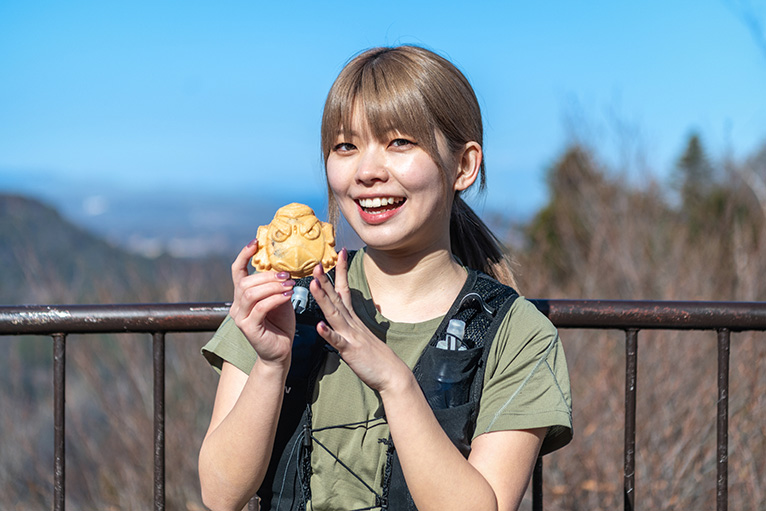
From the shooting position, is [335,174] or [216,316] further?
[216,316]

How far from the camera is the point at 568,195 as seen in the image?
8359 mm

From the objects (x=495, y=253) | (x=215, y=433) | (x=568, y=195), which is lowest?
(x=215, y=433)

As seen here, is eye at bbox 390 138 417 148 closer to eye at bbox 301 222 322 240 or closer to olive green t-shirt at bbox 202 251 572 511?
eye at bbox 301 222 322 240

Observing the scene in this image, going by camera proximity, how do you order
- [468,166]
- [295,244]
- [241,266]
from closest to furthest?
1. [241,266]
2. [295,244]
3. [468,166]

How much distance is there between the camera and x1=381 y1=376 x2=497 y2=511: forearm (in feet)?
4.82

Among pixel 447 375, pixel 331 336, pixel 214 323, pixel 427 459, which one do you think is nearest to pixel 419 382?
pixel 447 375

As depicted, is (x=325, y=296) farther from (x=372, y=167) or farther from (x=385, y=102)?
(x=385, y=102)

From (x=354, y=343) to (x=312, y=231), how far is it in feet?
1.12

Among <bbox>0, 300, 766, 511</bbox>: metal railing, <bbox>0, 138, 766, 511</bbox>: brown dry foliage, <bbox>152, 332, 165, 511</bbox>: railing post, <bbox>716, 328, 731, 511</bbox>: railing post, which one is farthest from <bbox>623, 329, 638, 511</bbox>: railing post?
<bbox>0, 138, 766, 511</bbox>: brown dry foliage

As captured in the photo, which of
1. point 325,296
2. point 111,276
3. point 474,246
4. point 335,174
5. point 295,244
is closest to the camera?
point 325,296

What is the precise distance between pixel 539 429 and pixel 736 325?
0.88m

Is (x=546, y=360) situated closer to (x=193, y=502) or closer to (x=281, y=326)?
(x=281, y=326)

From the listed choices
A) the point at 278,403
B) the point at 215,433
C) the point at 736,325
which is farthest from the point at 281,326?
the point at 736,325

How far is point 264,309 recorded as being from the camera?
146 cm
